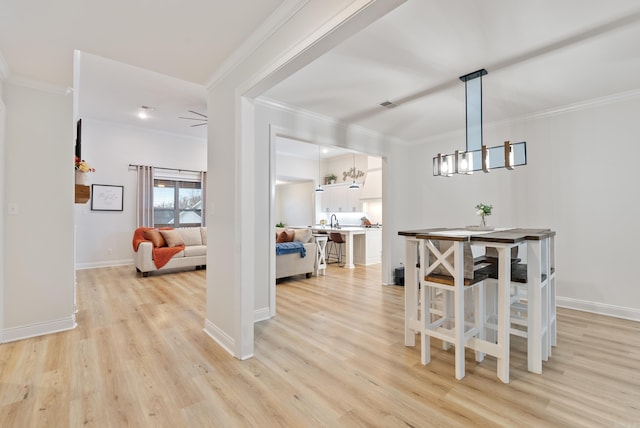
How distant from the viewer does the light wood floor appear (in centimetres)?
178

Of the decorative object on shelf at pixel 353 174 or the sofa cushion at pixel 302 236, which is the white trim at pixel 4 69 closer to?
the sofa cushion at pixel 302 236

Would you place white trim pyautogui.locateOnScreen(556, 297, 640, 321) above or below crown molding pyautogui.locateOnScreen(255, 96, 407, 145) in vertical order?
below

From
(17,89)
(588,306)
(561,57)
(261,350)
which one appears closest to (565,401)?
(261,350)

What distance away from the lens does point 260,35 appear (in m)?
2.23

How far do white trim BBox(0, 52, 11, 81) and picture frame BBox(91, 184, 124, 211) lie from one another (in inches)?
161

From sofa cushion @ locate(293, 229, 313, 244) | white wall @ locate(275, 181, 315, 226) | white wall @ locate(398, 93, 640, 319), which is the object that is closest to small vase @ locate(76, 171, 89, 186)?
sofa cushion @ locate(293, 229, 313, 244)

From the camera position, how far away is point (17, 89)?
9.39 ft

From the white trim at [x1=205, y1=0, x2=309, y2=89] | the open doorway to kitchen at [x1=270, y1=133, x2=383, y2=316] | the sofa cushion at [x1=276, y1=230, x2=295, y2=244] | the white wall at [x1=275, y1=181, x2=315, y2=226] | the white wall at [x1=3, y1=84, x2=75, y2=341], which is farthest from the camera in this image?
the white wall at [x1=275, y1=181, x2=315, y2=226]

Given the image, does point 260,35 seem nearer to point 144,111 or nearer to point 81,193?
point 81,193

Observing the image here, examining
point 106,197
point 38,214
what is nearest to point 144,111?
point 106,197

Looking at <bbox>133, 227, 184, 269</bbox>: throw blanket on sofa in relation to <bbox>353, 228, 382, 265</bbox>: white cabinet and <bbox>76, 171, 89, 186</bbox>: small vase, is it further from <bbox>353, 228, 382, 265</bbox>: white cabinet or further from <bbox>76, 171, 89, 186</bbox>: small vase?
<bbox>353, 228, 382, 265</bbox>: white cabinet

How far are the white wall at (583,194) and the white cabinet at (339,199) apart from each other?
3949mm

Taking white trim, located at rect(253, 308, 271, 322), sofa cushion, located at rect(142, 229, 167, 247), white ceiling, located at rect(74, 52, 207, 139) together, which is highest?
white ceiling, located at rect(74, 52, 207, 139)

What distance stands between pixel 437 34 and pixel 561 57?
1295 mm
